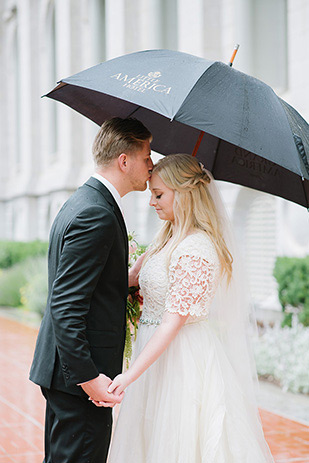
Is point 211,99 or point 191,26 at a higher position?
point 191,26

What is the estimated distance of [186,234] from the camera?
341 cm

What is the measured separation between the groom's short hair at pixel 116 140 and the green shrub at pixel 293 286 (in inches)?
218

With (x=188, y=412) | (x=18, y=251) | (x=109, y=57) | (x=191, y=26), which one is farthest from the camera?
(x=18, y=251)

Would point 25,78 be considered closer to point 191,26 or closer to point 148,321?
point 191,26

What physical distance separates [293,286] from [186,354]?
5233 mm

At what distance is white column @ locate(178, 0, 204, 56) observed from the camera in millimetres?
11945

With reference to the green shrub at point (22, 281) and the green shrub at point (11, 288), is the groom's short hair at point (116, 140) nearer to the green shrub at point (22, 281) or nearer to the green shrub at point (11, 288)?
the green shrub at point (22, 281)

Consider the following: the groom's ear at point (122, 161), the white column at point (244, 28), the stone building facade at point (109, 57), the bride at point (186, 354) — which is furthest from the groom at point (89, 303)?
the white column at point (244, 28)

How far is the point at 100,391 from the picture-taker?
2.94 metres

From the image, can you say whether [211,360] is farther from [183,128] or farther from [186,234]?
[183,128]

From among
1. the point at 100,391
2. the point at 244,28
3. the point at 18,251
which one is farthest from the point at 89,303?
Result: the point at 18,251

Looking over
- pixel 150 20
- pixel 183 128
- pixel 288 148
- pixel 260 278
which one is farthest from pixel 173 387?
pixel 150 20

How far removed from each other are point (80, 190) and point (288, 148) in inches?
39.0

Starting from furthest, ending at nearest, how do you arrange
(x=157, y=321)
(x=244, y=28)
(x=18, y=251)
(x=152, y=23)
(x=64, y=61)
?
(x=64, y=61) → (x=18, y=251) → (x=152, y=23) → (x=244, y=28) → (x=157, y=321)
